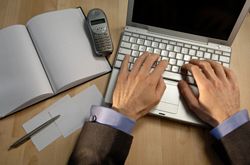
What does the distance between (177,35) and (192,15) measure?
0.25 feet

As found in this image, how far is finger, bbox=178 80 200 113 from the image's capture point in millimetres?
729

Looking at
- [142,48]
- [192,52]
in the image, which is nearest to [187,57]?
[192,52]

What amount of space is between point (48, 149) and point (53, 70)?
0.20 metres

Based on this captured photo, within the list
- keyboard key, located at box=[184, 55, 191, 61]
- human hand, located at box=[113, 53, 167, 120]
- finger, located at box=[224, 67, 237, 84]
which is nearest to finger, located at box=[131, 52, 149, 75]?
human hand, located at box=[113, 53, 167, 120]

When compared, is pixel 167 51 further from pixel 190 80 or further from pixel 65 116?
pixel 65 116

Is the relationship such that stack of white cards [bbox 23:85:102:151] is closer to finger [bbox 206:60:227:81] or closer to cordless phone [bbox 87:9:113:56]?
cordless phone [bbox 87:9:113:56]

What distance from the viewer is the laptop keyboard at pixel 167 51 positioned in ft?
2.61

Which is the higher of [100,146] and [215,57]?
[215,57]

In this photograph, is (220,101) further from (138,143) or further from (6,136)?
(6,136)

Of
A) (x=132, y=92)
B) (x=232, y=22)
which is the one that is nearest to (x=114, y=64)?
(x=132, y=92)

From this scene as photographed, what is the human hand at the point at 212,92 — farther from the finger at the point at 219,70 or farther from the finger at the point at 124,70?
the finger at the point at 124,70

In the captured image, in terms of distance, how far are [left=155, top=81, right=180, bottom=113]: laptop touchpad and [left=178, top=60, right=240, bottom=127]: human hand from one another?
2cm

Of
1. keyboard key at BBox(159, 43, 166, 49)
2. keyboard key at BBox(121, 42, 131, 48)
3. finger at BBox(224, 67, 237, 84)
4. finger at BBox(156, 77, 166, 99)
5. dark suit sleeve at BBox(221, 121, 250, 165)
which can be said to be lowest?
dark suit sleeve at BBox(221, 121, 250, 165)

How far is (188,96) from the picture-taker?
740mm
